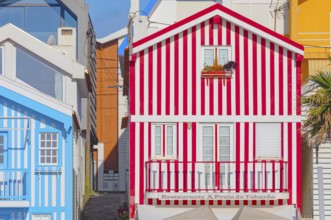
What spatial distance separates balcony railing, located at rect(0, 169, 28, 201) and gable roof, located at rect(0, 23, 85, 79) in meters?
4.21

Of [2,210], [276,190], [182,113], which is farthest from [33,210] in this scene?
[276,190]

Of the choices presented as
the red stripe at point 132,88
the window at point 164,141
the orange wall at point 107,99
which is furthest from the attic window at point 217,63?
the orange wall at point 107,99

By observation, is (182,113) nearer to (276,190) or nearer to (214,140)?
(214,140)

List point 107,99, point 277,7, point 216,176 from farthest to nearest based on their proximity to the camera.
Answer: point 107,99
point 277,7
point 216,176

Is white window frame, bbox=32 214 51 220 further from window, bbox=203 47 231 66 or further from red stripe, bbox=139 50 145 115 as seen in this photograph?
window, bbox=203 47 231 66

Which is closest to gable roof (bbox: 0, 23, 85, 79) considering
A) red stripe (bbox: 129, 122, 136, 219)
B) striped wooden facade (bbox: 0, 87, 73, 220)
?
striped wooden facade (bbox: 0, 87, 73, 220)

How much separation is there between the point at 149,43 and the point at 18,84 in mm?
4327

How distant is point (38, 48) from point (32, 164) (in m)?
4.34

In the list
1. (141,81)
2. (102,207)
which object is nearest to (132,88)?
(141,81)

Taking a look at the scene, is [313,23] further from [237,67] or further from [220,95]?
[220,95]

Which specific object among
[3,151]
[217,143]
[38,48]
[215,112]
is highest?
[38,48]

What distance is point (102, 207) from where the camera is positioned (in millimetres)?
41062

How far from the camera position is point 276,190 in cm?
2917

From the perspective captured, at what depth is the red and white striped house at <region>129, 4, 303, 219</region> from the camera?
29.2 m
